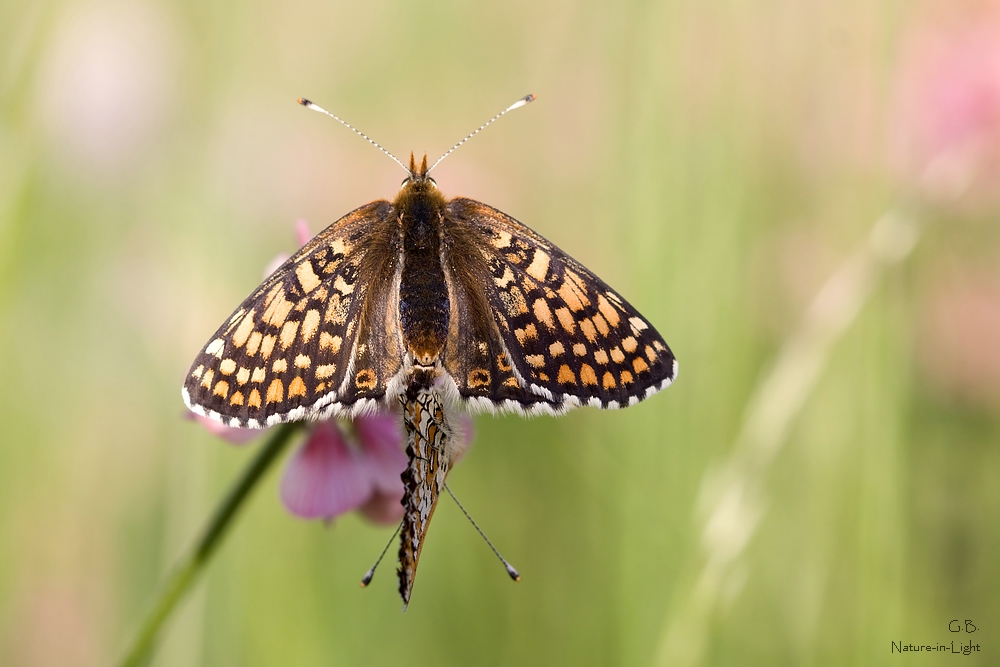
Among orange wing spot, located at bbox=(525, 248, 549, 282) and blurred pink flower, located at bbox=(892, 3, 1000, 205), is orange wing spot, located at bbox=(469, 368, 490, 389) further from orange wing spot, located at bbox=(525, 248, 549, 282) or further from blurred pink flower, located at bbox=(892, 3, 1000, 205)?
blurred pink flower, located at bbox=(892, 3, 1000, 205)

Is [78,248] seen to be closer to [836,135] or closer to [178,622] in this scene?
[178,622]

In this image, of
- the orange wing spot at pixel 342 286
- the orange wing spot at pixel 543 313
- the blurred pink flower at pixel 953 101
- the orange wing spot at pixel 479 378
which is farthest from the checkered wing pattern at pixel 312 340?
the blurred pink flower at pixel 953 101

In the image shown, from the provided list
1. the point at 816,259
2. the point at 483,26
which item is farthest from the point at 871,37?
the point at 483,26

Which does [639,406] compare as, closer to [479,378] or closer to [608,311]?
[608,311]

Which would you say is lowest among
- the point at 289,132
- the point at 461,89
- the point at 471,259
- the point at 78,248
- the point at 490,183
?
the point at 471,259

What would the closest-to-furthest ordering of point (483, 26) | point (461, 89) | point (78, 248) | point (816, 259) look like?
1. point (816, 259)
2. point (78, 248)
3. point (461, 89)
4. point (483, 26)

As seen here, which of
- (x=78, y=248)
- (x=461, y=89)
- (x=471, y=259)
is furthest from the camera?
(x=461, y=89)

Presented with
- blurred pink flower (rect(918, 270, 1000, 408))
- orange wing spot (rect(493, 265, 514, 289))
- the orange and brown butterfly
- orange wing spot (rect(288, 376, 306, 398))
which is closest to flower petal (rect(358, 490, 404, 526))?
the orange and brown butterfly
